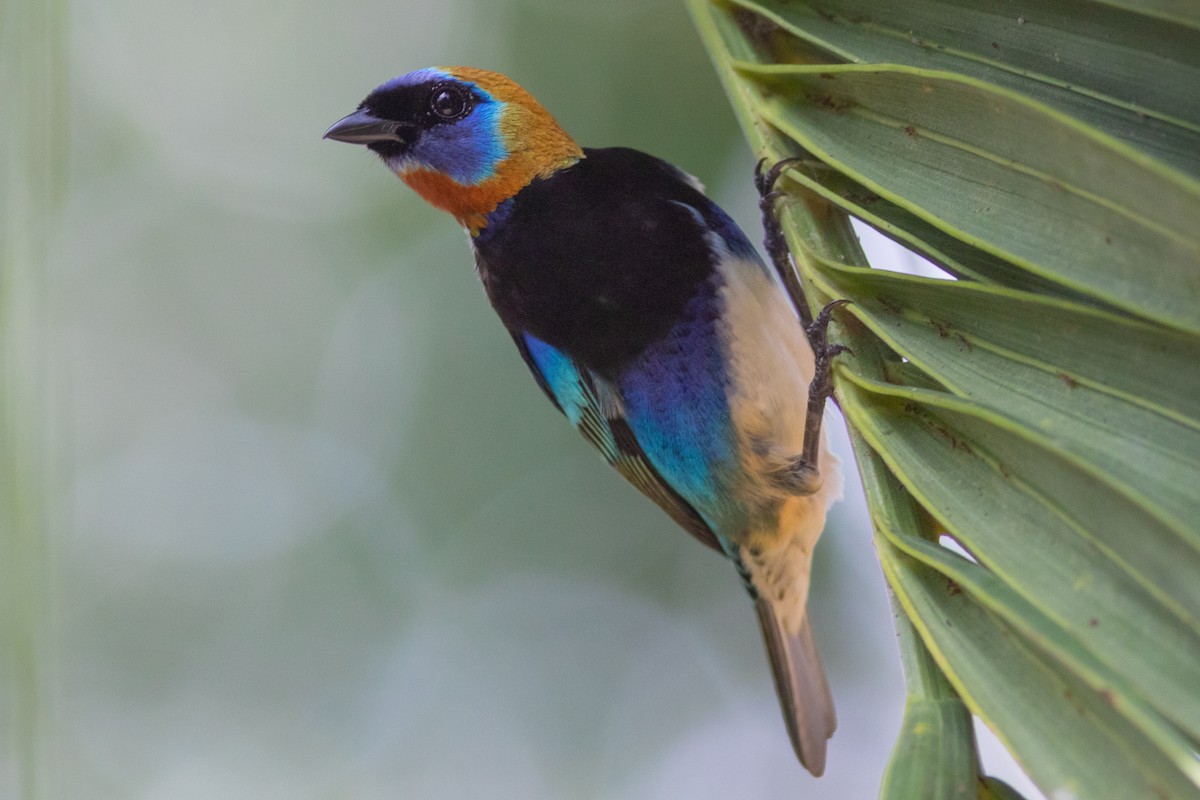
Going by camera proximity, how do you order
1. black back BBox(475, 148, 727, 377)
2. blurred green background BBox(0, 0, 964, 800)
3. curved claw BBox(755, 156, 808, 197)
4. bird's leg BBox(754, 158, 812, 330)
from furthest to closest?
blurred green background BBox(0, 0, 964, 800)
black back BBox(475, 148, 727, 377)
bird's leg BBox(754, 158, 812, 330)
curved claw BBox(755, 156, 808, 197)

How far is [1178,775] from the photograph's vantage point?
2.55 feet

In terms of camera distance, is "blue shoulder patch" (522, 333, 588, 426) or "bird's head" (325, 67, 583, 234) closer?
"blue shoulder patch" (522, 333, 588, 426)

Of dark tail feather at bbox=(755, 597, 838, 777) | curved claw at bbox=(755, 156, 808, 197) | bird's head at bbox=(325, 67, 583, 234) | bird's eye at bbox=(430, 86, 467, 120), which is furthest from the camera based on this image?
bird's eye at bbox=(430, 86, 467, 120)

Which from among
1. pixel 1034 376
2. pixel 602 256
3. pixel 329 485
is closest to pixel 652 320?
pixel 602 256

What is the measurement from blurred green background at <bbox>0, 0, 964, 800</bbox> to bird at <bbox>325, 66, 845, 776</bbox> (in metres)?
2.43

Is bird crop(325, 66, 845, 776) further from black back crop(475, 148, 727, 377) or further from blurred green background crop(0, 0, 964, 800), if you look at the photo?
blurred green background crop(0, 0, 964, 800)

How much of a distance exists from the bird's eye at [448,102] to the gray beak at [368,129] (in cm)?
8

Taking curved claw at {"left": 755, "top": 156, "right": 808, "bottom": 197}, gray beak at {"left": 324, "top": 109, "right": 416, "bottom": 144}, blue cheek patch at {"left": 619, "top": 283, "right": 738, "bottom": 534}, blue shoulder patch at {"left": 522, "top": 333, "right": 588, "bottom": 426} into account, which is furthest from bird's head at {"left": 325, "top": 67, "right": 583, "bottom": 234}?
curved claw at {"left": 755, "top": 156, "right": 808, "bottom": 197}

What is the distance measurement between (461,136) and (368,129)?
23 cm

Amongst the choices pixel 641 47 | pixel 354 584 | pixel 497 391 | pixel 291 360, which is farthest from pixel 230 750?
pixel 641 47

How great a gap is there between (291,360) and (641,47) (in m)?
2.50

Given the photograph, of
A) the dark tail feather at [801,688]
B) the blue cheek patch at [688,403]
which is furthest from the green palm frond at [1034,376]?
the dark tail feather at [801,688]

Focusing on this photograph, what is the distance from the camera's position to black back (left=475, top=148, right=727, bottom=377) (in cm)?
213

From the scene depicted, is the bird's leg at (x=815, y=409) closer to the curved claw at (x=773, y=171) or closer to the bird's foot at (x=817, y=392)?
the bird's foot at (x=817, y=392)
